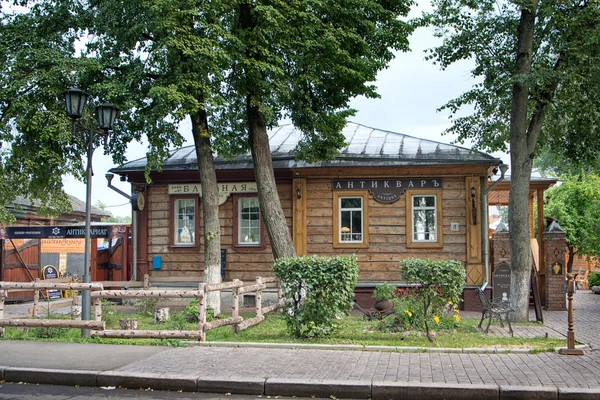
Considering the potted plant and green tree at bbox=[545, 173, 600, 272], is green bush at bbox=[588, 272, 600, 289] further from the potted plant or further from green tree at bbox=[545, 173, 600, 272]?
the potted plant

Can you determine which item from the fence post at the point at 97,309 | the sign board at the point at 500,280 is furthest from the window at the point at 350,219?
the fence post at the point at 97,309

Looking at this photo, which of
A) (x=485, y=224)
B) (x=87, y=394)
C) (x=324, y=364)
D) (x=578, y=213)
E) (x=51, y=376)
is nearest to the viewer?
(x=87, y=394)

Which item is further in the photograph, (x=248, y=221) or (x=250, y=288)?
(x=248, y=221)

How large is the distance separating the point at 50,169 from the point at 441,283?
9.99m

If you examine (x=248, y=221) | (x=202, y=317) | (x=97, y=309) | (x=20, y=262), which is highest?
(x=248, y=221)

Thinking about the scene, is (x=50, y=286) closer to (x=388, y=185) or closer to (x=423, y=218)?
(x=388, y=185)

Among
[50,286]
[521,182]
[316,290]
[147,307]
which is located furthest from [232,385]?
[521,182]

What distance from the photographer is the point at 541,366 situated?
8.80 metres

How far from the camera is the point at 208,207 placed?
593 inches

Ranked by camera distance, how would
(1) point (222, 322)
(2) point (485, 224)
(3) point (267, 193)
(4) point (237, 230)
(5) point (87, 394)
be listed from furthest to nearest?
1. (4) point (237, 230)
2. (2) point (485, 224)
3. (3) point (267, 193)
4. (1) point (222, 322)
5. (5) point (87, 394)

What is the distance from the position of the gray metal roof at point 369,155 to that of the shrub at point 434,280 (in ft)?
22.2

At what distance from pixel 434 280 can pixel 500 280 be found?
6.56 m

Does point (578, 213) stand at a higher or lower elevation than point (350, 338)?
higher

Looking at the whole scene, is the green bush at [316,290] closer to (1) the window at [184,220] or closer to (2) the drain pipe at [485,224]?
(2) the drain pipe at [485,224]
